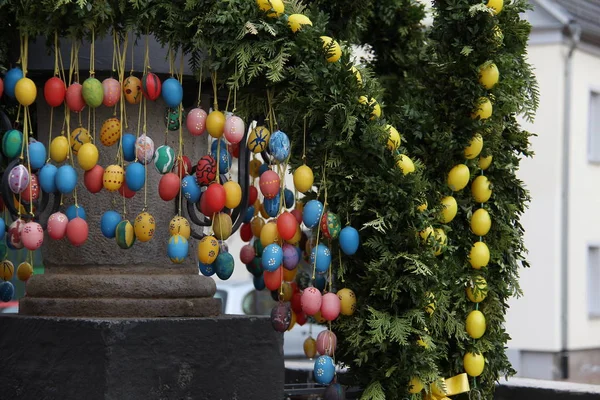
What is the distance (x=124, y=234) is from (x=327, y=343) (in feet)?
2.37

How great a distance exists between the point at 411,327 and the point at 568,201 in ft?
39.1

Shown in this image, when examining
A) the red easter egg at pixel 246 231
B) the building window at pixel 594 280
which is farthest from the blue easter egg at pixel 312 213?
the building window at pixel 594 280

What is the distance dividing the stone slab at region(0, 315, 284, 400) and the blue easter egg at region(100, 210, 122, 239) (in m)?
0.26

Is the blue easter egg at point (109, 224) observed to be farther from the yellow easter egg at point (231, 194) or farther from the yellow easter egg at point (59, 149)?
the yellow easter egg at point (231, 194)

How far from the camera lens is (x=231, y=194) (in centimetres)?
311

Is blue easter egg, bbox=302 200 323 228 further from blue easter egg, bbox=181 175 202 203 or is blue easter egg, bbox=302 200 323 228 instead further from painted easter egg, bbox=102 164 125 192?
painted easter egg, bbox=102 164 125 192

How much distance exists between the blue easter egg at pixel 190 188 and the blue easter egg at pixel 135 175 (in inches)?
5.3

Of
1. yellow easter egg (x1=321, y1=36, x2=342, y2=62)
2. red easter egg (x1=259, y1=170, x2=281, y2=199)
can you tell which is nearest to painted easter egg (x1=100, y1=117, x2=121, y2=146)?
red easter egg (x1=259, y1=170, x2=281, y2=199)

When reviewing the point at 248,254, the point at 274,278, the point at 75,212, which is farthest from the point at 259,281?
the point at 75,212

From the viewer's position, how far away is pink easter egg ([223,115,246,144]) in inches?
121

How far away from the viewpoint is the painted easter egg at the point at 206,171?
3.10 meters

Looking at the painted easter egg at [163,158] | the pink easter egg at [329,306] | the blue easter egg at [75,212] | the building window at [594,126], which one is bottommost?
the pink easter egg at [329,306]

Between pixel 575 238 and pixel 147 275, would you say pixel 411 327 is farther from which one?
pixel 575 238

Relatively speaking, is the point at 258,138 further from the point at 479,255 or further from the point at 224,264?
Answer: the point at 479,255
